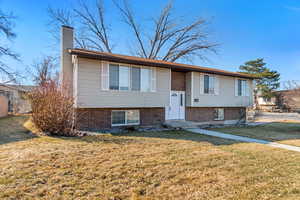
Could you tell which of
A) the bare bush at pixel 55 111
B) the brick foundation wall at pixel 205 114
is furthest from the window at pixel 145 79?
the bare bush at pixel 55 111

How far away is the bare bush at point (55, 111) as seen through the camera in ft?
24.6

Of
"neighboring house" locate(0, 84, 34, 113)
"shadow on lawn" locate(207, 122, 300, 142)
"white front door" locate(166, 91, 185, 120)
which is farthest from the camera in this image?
"neighboring house" locate(0, 84, 34, 113)

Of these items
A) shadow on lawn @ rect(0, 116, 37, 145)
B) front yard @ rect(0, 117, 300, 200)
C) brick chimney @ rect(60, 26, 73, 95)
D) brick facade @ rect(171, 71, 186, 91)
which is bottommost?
front yard @ rect(0, 117, 300, 200)

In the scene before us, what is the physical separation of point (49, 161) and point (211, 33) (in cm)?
2257

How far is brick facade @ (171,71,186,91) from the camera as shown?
39.2 ft

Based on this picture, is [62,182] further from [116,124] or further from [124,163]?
[116,124]

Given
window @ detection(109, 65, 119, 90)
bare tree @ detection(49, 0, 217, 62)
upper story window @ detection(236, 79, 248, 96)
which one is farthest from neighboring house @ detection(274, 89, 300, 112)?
window @ detection(109, 65, 119, 90)

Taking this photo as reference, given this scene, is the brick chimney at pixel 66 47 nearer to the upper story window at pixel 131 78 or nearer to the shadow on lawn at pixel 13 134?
the upper story window at pixel 131 78

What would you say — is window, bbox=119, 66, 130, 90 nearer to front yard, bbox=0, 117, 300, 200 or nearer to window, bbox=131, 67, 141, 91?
window, bbox=131, 67, 141, 91

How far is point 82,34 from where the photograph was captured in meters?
21.1

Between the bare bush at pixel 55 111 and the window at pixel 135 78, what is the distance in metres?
3.51

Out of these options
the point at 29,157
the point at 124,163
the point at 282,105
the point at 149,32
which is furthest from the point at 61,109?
the point at 282,105

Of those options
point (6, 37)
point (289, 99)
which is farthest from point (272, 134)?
point (289, 99)

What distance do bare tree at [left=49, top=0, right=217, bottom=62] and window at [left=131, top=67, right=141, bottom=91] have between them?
14184 mm
